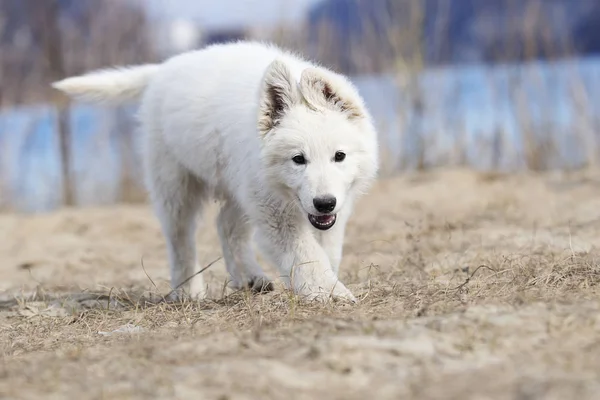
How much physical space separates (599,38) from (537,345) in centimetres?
1037

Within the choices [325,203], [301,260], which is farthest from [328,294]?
[325,203]

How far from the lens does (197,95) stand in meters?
4.85

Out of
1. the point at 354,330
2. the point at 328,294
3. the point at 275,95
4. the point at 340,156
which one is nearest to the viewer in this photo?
the point at 354,330

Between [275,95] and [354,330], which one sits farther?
[275,95]

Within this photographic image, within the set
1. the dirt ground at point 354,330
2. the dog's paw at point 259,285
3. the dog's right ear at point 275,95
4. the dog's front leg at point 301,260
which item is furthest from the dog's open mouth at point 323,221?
the dog's paw at point 259,285

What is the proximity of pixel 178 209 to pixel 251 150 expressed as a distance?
121 centimetres

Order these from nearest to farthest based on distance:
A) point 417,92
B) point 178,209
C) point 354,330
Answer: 1. point 354,330
2. point 178,209
3. point 417,92

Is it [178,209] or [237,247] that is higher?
[178,209]

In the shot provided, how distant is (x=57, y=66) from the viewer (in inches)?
450

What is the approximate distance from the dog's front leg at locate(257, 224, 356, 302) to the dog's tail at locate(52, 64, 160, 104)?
6.05ft

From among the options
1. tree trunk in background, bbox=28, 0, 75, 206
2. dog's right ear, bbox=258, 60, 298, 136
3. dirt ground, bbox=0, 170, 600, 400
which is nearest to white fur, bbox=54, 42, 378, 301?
dog's right ear, bbox=258, 60, 298, 136

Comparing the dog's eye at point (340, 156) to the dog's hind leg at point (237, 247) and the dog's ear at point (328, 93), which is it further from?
the dog's hind leg at point (237, 247)

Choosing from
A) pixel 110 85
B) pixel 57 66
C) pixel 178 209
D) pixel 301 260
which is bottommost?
pixel 301 260

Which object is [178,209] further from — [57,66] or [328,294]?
[57,66]
